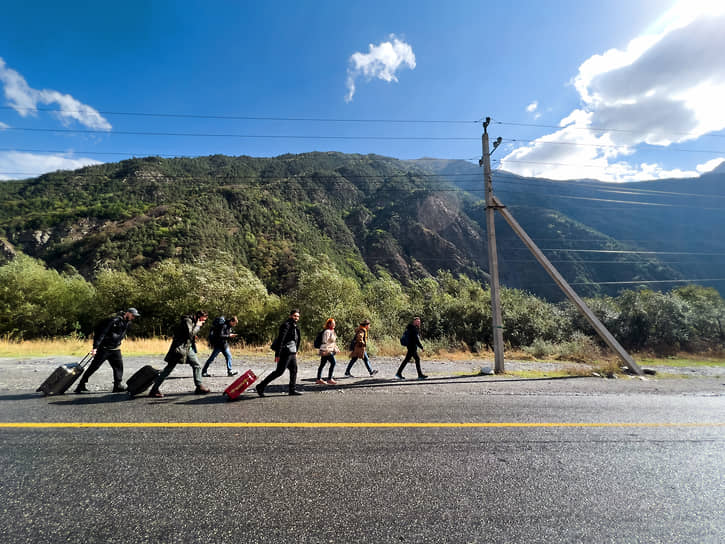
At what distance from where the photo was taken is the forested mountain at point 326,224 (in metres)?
67.1

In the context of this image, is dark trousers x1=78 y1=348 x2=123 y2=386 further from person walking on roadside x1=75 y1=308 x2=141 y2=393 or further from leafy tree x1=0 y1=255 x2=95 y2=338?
leafy tree x1=0 y1=255 x2=95 y2=338

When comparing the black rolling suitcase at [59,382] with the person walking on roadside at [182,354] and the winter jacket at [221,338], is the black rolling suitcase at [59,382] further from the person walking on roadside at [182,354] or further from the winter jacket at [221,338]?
the winter jacket at [221,338]

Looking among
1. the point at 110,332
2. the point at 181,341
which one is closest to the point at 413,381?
the point at 181,341

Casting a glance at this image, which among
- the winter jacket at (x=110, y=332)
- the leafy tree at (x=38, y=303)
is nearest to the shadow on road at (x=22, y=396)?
the winter jacket at (x=110, y=332)

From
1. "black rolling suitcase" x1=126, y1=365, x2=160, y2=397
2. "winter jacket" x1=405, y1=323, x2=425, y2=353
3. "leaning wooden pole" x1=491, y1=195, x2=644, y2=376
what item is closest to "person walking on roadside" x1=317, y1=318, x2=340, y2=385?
"winter jacket" x1=405, y1=323, x2=425, y2=353

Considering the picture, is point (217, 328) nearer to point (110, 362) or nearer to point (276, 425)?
point (110, 362)

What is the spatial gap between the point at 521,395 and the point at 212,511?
6.59m

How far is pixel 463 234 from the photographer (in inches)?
5162

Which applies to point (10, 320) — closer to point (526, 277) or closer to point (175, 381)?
point (175, 381)

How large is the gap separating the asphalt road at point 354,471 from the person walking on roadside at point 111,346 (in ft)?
1.53

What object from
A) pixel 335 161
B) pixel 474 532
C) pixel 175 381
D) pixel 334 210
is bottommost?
pixel 175 381

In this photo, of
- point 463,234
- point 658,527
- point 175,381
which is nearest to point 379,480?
point 658,527

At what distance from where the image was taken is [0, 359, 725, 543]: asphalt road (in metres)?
2.28

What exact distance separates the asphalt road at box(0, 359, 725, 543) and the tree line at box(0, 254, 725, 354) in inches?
478
